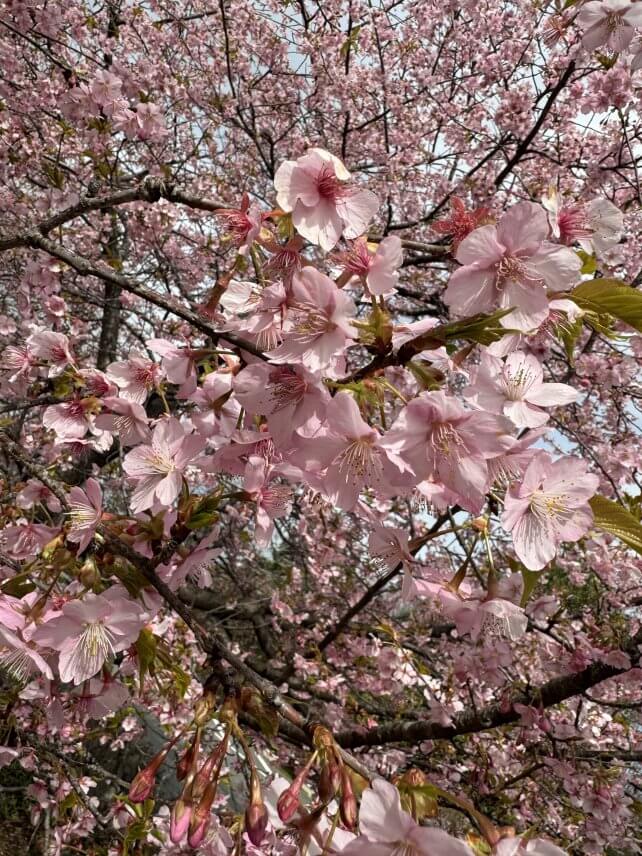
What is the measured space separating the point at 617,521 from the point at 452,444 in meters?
0.35

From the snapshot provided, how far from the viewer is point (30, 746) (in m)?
3.29

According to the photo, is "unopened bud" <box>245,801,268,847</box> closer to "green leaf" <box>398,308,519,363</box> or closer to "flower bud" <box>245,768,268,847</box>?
"flower bud" <box>245,768,268,847</box>

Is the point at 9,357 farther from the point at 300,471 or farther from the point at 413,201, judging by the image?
the point at 413,201

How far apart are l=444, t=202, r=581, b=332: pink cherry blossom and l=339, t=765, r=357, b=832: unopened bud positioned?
2.64ft

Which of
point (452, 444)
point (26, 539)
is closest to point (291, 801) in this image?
point (452, 444)

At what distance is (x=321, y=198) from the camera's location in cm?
113

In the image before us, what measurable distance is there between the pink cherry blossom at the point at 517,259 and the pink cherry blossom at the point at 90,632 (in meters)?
0.90

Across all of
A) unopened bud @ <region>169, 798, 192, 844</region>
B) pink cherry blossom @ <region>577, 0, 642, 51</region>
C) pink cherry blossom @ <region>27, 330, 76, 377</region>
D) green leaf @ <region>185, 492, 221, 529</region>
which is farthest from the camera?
pink cherry blossom @ <region>577, 0, 642, 51</region>

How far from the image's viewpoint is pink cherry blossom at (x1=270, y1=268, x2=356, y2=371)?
39.2 inches

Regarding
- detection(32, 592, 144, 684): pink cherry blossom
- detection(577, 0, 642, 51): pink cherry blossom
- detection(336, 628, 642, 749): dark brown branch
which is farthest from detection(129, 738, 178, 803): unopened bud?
detection(577, 0, 642, 51): pink cherry blossom

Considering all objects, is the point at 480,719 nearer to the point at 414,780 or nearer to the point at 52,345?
the point at 414,780

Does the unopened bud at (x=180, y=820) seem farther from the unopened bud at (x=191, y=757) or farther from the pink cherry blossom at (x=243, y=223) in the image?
the pink cherry blossom at (x=243, y=223)

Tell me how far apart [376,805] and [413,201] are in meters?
5.56

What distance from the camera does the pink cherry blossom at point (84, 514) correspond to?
1.23 metres
